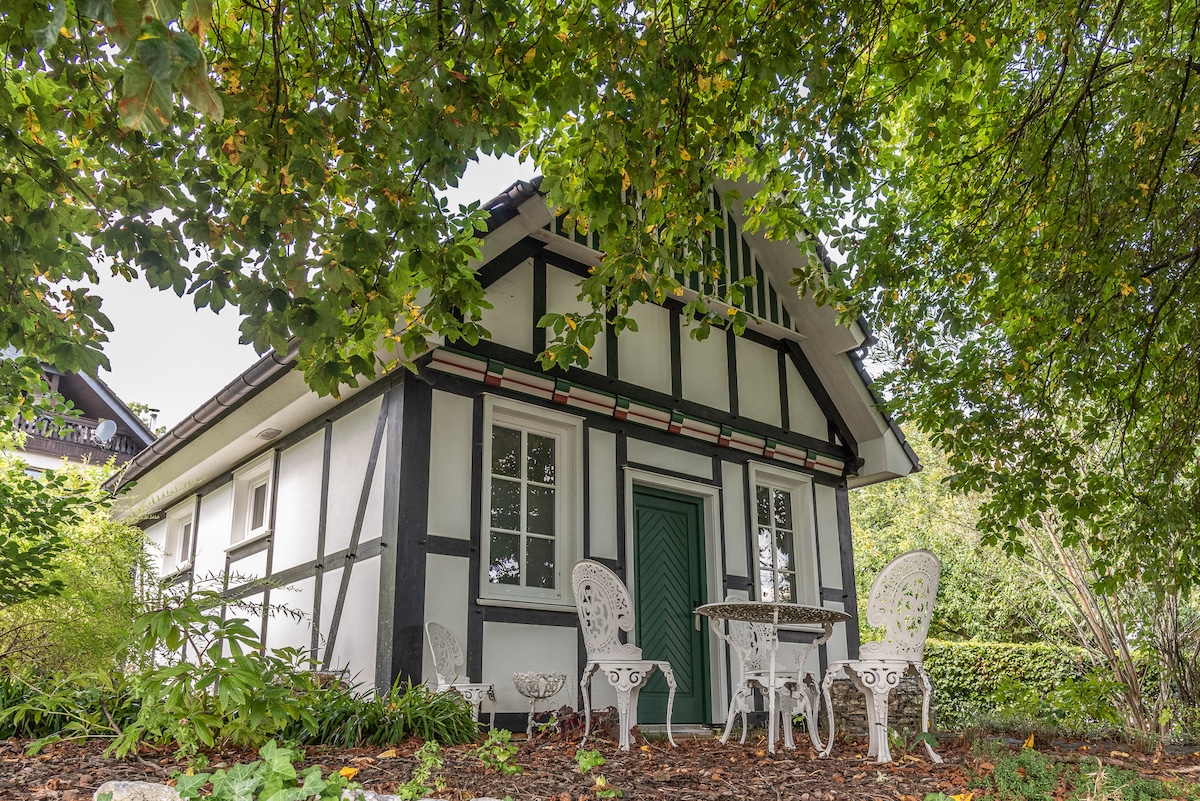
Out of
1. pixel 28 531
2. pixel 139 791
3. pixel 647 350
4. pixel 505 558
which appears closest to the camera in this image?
pixel 139 791

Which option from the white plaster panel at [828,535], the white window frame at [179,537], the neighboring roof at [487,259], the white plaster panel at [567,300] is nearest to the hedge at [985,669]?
the white plaster panel at [828,535]

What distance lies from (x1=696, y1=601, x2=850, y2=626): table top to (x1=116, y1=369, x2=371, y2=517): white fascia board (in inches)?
124

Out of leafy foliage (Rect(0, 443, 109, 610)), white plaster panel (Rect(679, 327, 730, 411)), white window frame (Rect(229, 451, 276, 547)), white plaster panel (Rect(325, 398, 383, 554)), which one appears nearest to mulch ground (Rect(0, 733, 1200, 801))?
leafy foliage (Rect(0, 443, 109, 610))

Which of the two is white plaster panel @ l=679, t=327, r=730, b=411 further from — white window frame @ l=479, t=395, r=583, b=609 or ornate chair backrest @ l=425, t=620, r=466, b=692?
ornate chair backrest @ l=425, t=620, r=466, b=692

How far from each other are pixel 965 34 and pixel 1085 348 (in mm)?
1978

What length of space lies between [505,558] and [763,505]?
313 cm

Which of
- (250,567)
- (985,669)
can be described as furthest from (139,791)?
(985,669)

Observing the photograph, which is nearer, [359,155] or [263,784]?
[263,784]

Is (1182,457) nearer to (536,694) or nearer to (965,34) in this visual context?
(965,34)

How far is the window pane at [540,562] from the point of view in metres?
7.16

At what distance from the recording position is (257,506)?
920cm

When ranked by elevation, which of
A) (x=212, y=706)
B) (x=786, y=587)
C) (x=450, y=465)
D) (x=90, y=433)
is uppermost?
(x=90, y=433)

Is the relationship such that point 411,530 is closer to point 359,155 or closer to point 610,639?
point 610,639

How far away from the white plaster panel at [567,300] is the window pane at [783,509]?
2493mm
